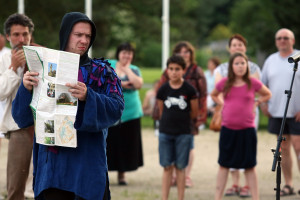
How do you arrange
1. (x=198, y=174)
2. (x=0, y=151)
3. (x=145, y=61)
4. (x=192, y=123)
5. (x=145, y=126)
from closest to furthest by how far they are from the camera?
(x=192, y=123) → (x=198, y=174) → (x=0, y=151) → (x=145, y=126) → (x=145, y=61)

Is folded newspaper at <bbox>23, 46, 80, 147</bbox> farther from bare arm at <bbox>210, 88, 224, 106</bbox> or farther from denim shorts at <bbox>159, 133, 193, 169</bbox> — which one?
bare arm at <bbox>210, 88, 224, 106</bbox>

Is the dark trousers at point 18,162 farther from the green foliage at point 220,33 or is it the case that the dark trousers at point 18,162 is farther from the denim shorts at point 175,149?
the green foliage at point 220,33

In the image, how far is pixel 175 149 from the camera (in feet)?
25.1

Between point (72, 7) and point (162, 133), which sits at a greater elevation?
point (72, 7)

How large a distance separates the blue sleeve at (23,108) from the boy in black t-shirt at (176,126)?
10.6ft

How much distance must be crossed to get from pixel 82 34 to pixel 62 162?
91cm

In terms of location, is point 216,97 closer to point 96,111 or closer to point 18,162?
point 18,162

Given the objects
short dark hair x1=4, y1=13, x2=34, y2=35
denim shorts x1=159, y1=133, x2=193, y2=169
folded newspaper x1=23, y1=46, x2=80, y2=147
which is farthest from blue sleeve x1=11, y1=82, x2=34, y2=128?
A: denim shorts x1=159, y1=133, x2=193, y2=169

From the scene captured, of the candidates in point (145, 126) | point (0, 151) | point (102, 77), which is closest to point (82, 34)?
point (102, 77)

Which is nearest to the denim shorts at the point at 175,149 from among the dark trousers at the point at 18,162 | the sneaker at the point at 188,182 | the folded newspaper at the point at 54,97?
the sneaker at the point at 188,182

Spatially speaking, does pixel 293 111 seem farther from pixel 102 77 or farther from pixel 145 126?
pixel 145 126

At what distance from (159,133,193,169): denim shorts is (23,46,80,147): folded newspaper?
3425 mm

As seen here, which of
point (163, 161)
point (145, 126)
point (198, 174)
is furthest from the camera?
point (145, 126)

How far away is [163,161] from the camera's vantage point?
298 inches
